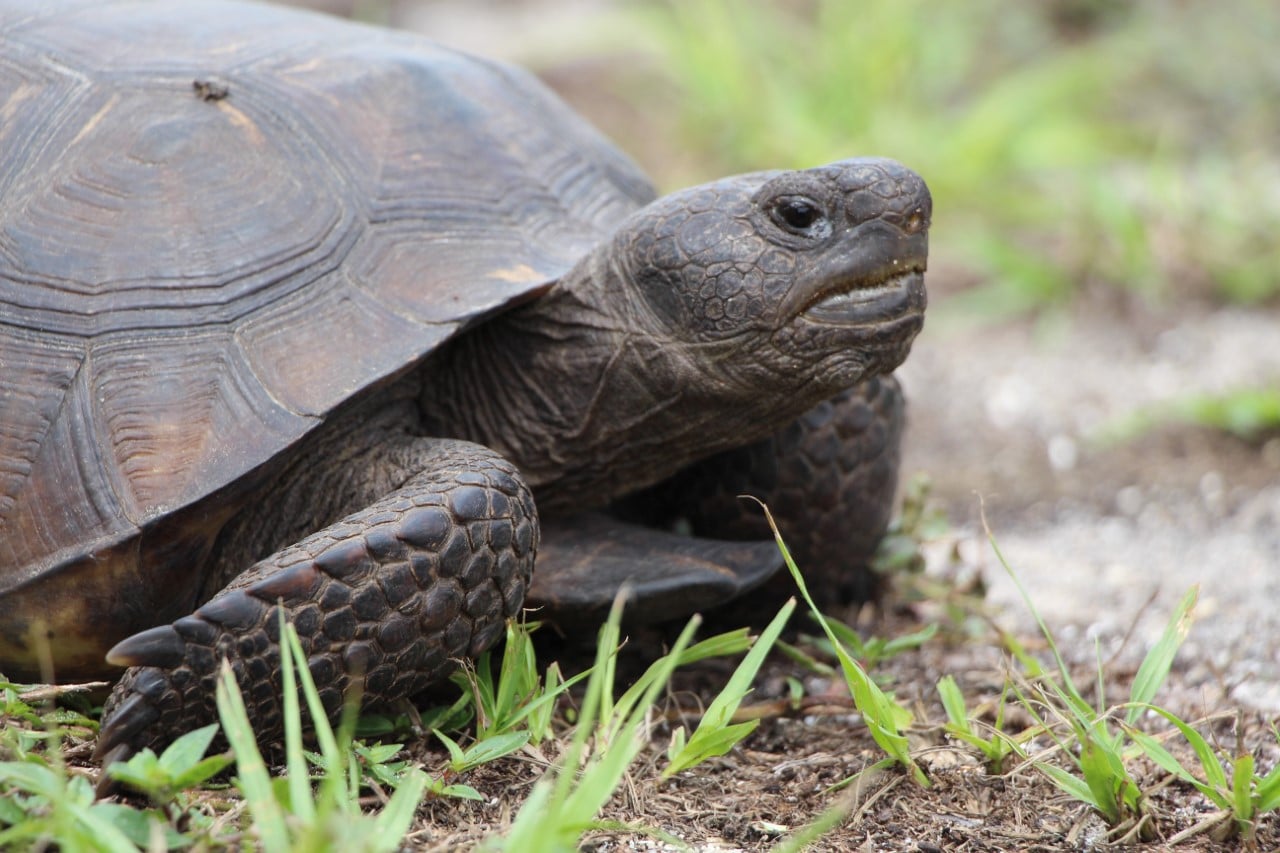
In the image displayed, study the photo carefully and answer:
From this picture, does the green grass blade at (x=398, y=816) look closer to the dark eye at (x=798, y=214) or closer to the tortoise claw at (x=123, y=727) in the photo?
the tortoise claw at (x=123, y=727)

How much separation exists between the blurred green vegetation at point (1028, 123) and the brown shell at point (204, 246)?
383 cm

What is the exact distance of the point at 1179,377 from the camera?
17.6 ft

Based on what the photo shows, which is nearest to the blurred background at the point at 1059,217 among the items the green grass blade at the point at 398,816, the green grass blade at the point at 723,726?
the green grass blade at the point at 723,726

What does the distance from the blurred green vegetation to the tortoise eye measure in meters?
3.80

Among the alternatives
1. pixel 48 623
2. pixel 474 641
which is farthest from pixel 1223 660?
pixel 48 623

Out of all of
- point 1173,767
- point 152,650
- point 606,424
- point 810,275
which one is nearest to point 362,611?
point 152,650

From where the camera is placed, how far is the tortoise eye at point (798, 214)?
8.25 feet

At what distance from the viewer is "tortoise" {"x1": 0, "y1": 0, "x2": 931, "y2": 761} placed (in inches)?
87.4

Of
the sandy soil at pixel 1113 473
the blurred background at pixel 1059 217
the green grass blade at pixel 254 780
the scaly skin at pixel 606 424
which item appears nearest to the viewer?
the green grass blade at pixel 254 780

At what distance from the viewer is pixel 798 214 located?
8.27 ft

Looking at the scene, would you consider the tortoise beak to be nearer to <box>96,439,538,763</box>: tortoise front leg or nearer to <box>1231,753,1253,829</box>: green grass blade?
<box>96,439,538,763</box>: tortoise front leg

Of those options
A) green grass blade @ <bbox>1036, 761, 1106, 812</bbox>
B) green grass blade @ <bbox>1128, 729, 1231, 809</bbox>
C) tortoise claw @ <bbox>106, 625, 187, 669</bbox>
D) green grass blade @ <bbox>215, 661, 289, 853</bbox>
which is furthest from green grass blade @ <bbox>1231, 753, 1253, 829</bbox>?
tortoise claw @ <bbox>106, 625, 187, 669</bbox>

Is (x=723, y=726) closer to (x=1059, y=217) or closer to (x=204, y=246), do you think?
(x=204, y=246)

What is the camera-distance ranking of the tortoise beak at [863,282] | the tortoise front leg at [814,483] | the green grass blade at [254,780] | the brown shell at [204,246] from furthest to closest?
the tortoise front leg at [814,483]
the tortoise beak at [863,282]
the brown shell at [204,246]
the green grass blade at [254,780]
